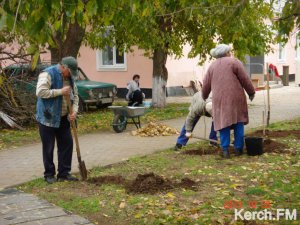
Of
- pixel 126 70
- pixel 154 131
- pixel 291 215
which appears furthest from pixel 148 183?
pixel 126 70

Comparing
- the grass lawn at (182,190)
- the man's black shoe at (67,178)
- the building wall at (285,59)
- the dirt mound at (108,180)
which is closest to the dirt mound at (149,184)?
the grass lawn at (182,190)

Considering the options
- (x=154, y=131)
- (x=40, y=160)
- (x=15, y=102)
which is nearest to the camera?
(x=40, y=160)

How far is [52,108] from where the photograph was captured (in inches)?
269

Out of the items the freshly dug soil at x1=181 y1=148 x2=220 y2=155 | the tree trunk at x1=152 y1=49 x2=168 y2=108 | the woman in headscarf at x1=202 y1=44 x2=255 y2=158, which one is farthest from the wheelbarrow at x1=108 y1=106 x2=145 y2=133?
the tree trunk at x1=152 y1=49 x2=168 y2=108

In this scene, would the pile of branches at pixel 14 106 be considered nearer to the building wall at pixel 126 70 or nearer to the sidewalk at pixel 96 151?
the sidewalk at pixel 96 151

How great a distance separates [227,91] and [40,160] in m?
3.58

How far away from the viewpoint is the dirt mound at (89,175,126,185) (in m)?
6.91

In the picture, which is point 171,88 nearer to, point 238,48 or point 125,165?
point 238,48

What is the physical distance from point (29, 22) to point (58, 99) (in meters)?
3.17

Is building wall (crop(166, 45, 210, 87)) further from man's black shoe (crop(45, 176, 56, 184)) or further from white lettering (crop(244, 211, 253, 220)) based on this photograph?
white lettering (crop(244, 211, 253, 220))

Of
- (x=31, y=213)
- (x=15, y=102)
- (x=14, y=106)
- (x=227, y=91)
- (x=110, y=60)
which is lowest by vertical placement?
(x=31, y=213)

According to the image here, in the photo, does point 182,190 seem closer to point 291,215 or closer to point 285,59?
point 291,215

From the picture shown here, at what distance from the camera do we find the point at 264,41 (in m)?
16.8

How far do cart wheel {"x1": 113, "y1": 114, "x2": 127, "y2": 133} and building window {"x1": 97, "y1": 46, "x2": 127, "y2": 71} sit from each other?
11.9 metres
